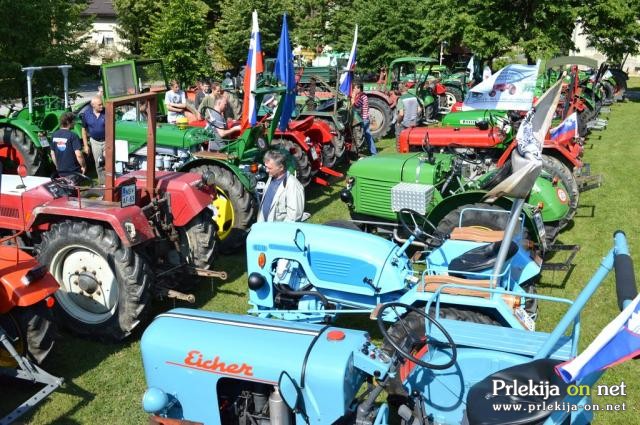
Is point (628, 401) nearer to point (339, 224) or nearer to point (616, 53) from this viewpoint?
point (339, 224)

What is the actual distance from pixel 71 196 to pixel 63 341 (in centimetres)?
123

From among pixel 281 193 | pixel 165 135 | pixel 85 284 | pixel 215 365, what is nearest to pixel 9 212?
pixel 85 284

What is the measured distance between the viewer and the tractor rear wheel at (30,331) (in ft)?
12.6

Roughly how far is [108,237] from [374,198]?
3.24 m

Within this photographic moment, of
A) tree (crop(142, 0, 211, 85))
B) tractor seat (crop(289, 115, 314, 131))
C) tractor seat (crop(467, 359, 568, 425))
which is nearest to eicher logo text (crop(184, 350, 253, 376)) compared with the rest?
tractor seat (crop(467, 359, 568, 425))

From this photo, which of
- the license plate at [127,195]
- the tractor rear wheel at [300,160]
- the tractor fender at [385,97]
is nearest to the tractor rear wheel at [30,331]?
the license plate at [127,195]

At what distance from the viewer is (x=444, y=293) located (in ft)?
12.2

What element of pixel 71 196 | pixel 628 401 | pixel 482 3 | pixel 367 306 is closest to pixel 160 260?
pixel 71 196

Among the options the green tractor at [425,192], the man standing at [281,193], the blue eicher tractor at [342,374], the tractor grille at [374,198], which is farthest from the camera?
the tractor grille at [374,198]

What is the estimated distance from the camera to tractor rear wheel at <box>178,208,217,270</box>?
210 inches

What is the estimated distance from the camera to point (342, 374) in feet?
8.59

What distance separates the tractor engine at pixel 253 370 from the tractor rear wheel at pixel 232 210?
327 centimetres

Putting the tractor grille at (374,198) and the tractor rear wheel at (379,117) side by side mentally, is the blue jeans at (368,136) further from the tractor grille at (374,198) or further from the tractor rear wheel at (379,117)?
the tractor grille at (374,198)

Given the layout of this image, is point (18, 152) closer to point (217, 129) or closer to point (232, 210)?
point (217, 129)
